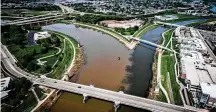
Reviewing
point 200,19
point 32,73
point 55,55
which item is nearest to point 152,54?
point 55,55

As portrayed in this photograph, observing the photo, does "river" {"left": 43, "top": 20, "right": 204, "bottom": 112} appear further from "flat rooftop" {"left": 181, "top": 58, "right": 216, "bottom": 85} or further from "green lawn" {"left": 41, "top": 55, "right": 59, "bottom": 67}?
"flat rooftop" {"left": 181, "top": 58, "right": 216, "bottom": 85}

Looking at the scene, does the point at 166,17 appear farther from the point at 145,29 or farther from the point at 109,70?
the point at 109,70

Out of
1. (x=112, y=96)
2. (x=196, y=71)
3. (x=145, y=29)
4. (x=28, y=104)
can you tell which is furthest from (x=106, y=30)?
(x=28, y=104)

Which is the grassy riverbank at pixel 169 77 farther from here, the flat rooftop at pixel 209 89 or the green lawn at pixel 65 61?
the green lawn at pixel 65 61

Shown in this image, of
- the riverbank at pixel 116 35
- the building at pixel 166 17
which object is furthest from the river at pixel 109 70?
the building at pixel 166 17

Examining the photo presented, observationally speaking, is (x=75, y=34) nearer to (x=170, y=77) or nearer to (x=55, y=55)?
(x=55, y=55)
